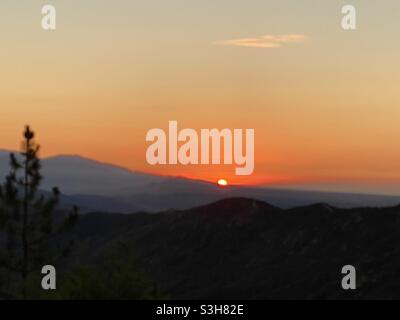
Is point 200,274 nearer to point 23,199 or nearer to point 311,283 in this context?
point 311,283

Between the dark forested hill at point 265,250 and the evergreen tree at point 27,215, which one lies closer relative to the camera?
the evergreen tree at point 27,215

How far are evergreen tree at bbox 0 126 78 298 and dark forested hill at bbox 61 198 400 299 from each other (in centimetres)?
4240

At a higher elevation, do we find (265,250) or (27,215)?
(27,215)

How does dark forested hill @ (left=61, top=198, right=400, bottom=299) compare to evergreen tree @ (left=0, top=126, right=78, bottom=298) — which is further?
dark forested hill @ (left=61, top=198, right=400, bottom=299)

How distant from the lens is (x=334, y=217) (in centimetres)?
11369

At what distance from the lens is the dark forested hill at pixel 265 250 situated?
89438 millimetres

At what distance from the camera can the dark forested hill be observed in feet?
293

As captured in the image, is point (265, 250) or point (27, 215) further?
point (265, 250)

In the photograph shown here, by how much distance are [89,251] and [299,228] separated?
134ft

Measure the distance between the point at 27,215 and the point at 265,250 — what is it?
222ft

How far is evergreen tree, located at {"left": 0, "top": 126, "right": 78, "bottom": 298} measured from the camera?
45.8m

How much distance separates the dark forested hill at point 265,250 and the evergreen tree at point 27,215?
42.4 meters

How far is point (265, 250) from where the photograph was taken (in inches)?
4348
